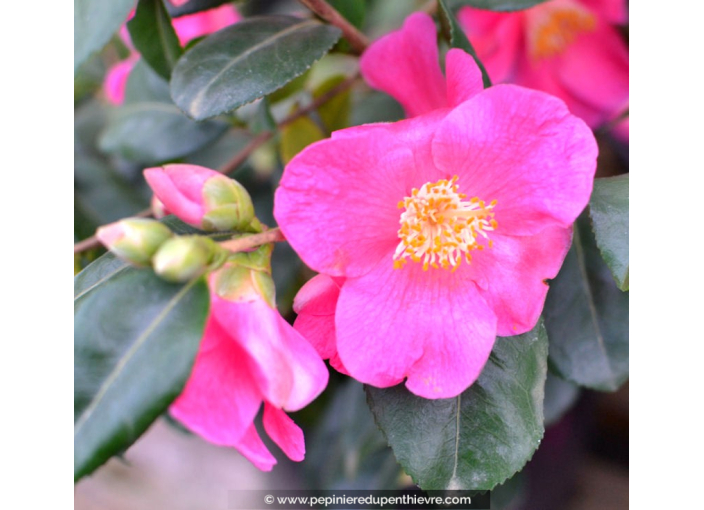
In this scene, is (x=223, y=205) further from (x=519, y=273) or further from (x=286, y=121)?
(x=286, y=121)

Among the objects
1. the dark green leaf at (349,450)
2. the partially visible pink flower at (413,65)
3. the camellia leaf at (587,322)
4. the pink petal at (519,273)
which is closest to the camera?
the pink petal at (519,273)

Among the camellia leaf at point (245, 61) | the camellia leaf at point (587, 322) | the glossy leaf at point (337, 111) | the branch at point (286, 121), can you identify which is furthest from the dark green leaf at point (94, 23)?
the camellia leaf at point (587, 322)

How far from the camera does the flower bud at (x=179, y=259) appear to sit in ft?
1.33

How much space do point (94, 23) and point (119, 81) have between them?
0.54m

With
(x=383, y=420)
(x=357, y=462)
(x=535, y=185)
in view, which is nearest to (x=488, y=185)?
(x=535, y=185)

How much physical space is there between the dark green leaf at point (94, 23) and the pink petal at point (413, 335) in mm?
300

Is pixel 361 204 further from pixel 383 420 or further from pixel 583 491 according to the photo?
pixel 583 491

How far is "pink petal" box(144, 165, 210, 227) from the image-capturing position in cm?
47

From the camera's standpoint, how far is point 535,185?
1.61 feet

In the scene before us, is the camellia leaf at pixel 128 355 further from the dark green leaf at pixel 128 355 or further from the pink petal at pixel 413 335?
the pink petal at pixel 413 335

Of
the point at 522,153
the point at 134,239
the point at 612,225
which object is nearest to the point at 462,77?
the point at 522,153

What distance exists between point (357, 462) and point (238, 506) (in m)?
0.24

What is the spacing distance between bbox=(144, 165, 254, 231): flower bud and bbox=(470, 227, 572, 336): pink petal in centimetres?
21
